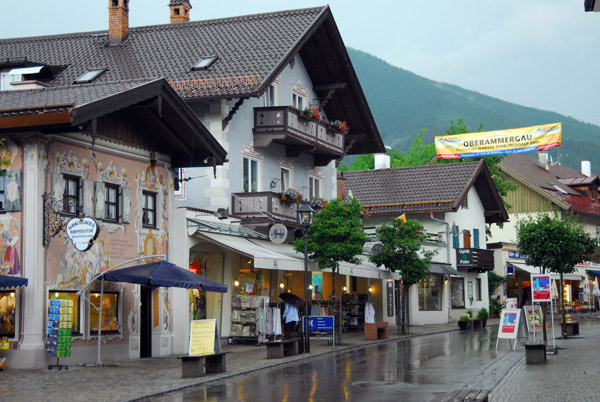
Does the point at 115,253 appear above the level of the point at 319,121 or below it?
below

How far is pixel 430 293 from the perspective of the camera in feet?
161

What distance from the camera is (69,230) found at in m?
21.8

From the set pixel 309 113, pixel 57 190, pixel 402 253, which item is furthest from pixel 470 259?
pixel 57 190

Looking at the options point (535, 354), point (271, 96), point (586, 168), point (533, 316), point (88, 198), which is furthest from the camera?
point (586, 168)

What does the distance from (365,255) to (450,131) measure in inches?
990

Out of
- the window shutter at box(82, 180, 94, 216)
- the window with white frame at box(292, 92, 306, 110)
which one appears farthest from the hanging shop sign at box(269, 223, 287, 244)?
the window shutter at box(82, 180, 94, 216)

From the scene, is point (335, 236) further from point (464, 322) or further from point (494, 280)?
point (494, 280)

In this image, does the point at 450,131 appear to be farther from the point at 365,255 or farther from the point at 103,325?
the point at 103,325

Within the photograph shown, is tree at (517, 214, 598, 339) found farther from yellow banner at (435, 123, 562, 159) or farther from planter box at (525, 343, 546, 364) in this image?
Answer: yellow banner at (435, 123, 562, 159)

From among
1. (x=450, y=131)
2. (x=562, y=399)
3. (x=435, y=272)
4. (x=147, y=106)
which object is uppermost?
(x=450, y=131)

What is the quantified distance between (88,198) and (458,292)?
3154 cm

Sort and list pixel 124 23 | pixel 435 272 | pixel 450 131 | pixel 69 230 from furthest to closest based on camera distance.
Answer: pixel 450 131, pixel 435 272, pixel 124 23, pixel 69 230

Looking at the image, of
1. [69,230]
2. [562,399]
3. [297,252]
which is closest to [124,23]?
Answer: [297,252]

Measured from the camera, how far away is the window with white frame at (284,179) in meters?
37.8
